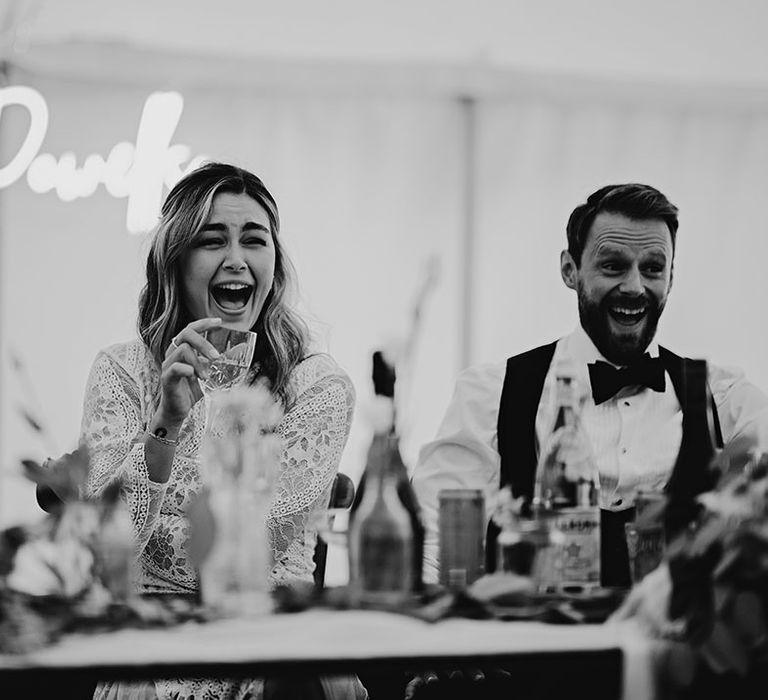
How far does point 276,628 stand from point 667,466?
1.20 metres

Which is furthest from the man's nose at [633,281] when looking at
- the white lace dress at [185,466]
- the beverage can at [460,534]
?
the beverage can at [460,534]

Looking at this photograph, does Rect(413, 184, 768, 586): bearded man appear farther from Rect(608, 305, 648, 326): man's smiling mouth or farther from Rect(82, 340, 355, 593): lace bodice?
Rect(82, 340, 355, 593): lace bodice

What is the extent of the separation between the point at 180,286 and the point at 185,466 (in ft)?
1.22

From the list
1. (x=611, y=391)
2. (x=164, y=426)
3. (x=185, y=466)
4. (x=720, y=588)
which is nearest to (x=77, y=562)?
(x=164, y=426)

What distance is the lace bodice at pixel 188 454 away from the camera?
2.23 m

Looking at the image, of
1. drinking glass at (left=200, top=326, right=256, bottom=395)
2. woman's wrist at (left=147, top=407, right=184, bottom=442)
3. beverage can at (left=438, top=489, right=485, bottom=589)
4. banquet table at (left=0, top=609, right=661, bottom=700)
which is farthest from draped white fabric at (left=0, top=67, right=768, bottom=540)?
banquet table at (left=0, top=609, right=661, bottom=700)

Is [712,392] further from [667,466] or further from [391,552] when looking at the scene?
[391,552]

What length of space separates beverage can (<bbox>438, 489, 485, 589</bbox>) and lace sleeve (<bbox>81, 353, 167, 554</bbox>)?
1.91 feet

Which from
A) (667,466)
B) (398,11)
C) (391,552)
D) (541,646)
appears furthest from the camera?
(398,11)

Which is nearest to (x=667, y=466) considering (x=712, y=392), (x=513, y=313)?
(x=712, y=392)

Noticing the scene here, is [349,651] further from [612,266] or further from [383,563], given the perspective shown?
[612,266]

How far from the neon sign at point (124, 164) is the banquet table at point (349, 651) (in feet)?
10.9

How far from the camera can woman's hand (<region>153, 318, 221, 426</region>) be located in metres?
1.79

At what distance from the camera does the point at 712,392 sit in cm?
244
